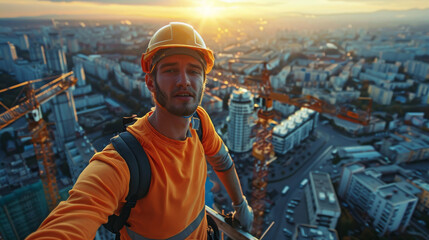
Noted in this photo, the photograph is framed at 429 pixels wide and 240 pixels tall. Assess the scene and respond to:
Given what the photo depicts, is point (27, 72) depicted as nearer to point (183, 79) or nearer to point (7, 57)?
point (7, 57)

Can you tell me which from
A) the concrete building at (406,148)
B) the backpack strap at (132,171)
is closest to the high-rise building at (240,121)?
the concrete building at (406,148)

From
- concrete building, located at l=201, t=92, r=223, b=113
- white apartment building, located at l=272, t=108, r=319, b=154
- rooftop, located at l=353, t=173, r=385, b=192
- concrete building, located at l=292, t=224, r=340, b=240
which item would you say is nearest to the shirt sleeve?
concrete building, located at l=292, t=224, r=340, b=240

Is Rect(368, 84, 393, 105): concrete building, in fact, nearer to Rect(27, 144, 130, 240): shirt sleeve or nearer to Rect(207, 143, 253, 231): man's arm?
Rect(207, 143, 253, 231): man's arm

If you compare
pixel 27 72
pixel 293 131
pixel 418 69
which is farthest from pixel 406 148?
pixel 27 72

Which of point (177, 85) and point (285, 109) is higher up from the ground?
point (177, 85)

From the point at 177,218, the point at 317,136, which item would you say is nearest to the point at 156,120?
the point at 177,218

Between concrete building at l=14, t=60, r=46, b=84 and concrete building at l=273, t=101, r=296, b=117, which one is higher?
concrete building at l=14, t=60, r=46, b=84

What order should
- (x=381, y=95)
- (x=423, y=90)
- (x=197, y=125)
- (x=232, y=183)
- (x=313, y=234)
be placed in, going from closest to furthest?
1. (x=197, y=125)
2. (x=232, y=183)
3. (x=313, y=234)
4. (x=381, y=95)
5. (x=423, y=90)

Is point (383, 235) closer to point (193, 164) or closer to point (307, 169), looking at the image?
point (307, 169)
